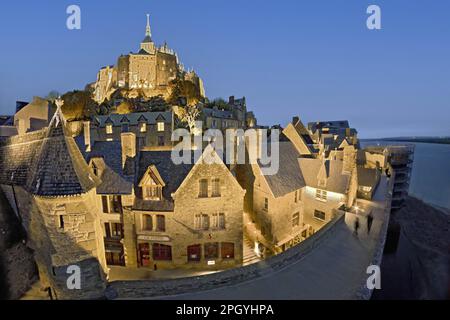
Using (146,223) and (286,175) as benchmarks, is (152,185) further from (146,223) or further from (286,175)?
(286,175)

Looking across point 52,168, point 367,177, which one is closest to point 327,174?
point 367,177

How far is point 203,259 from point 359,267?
33.4 ft

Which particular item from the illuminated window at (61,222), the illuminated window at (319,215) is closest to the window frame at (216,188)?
the illuminated window at (61,222)

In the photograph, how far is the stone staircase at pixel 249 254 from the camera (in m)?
17.8

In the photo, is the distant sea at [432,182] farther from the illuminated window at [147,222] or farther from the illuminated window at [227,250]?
the illuminated window at [147,222]

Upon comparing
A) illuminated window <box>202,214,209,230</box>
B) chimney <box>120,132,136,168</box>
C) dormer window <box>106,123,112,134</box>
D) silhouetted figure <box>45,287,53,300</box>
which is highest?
dormer window <box>106,123,112,134</box>

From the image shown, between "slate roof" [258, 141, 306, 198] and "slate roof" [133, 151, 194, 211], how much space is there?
797 centimetres

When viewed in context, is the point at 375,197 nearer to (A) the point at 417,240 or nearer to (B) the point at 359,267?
(B) the point at 359,267

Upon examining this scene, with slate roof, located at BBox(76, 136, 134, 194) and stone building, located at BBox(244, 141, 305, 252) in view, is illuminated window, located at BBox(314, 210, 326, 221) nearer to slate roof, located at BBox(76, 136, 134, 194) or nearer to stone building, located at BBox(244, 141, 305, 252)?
stone building, located at BBox(244, 141, 305, 252)

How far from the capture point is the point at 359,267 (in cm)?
1248

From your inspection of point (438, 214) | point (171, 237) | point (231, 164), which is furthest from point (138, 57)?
point (438, 214)

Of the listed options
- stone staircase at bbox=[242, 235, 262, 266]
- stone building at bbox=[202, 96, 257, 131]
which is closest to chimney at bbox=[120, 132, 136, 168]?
stone staircase at bbox=[242, 235, 262, 266]

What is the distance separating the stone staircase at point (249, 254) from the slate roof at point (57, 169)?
13.0m

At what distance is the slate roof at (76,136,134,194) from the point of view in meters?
16.2
